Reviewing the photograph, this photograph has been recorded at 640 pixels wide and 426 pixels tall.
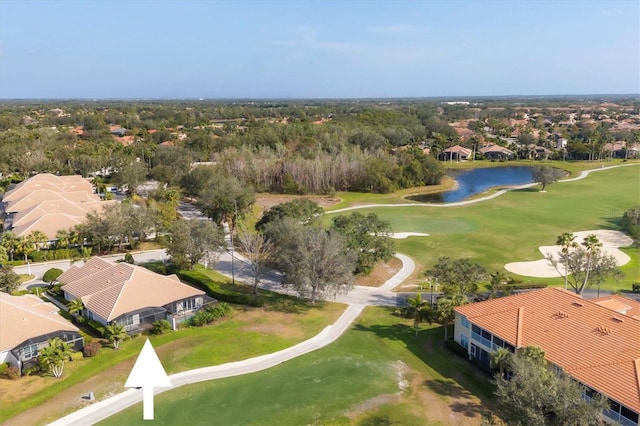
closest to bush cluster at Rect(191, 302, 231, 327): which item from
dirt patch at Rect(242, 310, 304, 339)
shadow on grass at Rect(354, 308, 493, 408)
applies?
dirt patch at Rect(242, 310, 304, 339)

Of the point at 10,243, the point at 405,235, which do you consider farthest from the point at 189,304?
the point at 405,235

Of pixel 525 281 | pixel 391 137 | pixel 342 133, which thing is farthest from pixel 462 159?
pixel 525 281

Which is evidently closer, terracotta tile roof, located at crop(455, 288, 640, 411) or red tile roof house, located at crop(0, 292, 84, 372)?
terracotta tile roof, located at crop(455, 288, 640, 411)

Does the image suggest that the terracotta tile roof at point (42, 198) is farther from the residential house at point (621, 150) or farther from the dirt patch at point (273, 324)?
the residential house at point (621, 150)

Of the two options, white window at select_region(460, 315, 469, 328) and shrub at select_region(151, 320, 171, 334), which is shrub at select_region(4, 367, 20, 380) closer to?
shrub at select_region(151, 320, 171, 334)

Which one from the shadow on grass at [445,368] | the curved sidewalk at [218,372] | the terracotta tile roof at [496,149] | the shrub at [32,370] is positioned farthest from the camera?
the terracotta tile roof at [496,149]

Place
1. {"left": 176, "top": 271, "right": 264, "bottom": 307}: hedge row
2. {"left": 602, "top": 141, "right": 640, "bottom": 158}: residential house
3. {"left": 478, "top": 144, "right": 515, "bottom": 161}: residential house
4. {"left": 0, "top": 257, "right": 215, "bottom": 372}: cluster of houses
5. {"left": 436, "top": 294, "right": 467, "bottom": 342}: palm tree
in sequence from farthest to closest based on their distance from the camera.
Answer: {"left": 478, "top": 144, "right": 515, "bottom": 161}: residential house < {"left": 602, "top": 141, "right": 640, "bottom": 158}: residential house < {"left": 176, "top": 271, "right": 264, "bottom": 307}: hedge row < {"left": 436, "top": 294, "right": 467, "bottom": 342}: palm tree < {"left": 0, "top": 257, "right": 215, "bottom": 372}: cluster of houses

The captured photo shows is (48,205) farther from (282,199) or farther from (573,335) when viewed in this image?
(573,335)

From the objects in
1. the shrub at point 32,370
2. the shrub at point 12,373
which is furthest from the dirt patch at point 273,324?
the shrub at point 12,373
